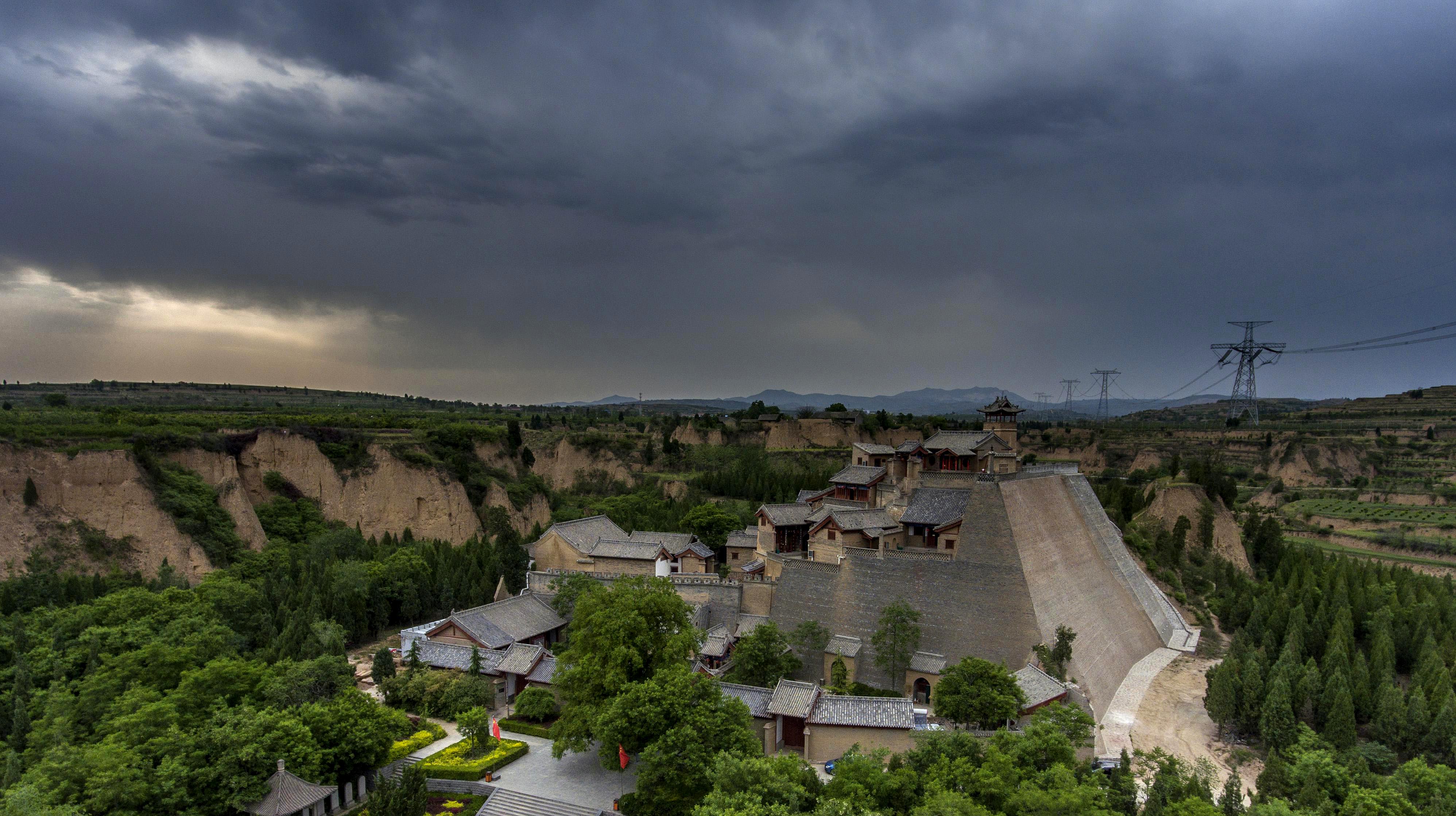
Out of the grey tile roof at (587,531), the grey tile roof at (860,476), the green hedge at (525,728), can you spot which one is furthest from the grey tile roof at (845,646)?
the grey tile roof at (587,531)

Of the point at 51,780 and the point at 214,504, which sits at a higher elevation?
the point at 214,504

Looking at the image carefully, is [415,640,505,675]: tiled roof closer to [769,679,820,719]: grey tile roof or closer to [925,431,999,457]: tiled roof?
[769,679,820,719]: grey tile roof

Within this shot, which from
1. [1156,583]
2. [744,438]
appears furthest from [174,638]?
[744,438]

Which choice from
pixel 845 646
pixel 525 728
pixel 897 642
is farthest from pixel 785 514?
pixel 525 728

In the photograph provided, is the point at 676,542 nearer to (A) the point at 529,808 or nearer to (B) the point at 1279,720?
(A) the point at 529,808

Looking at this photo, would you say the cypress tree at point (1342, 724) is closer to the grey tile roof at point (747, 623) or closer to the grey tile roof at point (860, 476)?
the grey tile roof at point (860, 476)

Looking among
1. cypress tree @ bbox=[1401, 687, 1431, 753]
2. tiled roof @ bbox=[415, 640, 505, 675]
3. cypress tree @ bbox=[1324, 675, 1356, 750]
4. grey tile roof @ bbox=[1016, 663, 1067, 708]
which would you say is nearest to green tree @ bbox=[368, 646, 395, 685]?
tiled roof @ bbox=[415, 640, 505, 675]

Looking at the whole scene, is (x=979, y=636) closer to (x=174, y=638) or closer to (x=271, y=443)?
(x=174, y=638)
